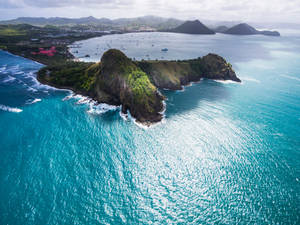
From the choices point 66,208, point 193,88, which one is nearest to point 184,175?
point 66,208

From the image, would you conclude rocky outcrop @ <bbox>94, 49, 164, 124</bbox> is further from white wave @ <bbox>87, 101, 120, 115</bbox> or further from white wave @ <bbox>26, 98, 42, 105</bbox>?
white wave @ <bbox>26, 98, 42, 105</bbox>

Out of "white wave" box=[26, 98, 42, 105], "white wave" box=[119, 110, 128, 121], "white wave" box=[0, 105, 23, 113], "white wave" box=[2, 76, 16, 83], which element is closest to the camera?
"white wave" box=[119, 110, 128, 121]

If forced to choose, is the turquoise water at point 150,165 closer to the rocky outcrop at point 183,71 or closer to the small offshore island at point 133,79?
the small offshore island at point 133,79

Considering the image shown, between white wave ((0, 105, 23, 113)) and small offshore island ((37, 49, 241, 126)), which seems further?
white wave ((0, 105, 23, 113))

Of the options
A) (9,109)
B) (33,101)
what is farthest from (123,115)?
(9,109)

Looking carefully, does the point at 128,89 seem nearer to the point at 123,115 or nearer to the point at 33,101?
the point at 123,115

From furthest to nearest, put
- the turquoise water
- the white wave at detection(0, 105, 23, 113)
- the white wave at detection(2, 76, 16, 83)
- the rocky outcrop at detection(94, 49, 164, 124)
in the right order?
the white wave at detection(2, 76, 16, 83) → the white wave at detection(0, 105, 23, 113) → the rocky outcrop at detection(94, 49, 164, 124) → the turquoise water

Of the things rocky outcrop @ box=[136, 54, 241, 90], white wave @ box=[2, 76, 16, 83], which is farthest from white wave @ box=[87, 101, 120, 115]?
white wave @ box=[2, 76, 16, 83]

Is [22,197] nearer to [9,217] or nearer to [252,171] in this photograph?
[9,217]
